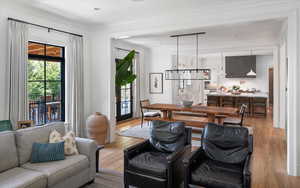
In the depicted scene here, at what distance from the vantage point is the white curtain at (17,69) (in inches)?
148

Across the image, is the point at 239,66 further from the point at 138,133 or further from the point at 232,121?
the point at 138,133

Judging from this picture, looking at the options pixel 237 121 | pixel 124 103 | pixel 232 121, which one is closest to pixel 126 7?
pixel 232 121

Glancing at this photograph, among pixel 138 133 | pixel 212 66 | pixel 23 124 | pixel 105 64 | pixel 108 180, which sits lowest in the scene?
pixel 108 180

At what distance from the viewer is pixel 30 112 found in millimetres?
4395

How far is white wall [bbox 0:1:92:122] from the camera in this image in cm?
372

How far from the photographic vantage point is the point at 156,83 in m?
9.09

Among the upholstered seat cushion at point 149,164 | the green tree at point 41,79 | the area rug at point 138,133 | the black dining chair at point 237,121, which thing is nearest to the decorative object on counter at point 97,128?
the green tree at point 41,79

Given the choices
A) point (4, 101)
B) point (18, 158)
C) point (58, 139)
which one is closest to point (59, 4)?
point (4, 101)

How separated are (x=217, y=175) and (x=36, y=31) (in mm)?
4257

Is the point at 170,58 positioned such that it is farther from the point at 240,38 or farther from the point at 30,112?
the point at 30,112

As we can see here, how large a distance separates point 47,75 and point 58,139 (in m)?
2.15

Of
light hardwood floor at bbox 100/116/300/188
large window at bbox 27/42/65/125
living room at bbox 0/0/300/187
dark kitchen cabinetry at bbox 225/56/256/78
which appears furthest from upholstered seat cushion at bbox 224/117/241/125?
dark kitchen cabinetry at bbox 225/56/256/78

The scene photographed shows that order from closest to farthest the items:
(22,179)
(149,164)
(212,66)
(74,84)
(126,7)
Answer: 1. (22,179)
2. (149,164)
3. (126,7)
4. (74,84)
5. (212,66)

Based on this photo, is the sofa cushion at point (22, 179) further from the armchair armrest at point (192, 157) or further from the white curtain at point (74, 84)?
the white curtain at point (74, 84)
